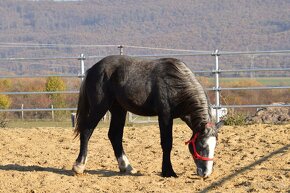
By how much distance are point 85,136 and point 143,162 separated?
1.08 meters

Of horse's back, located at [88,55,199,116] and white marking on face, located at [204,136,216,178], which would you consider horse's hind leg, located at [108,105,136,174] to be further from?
white marking on face, located at [204,136,216,178]

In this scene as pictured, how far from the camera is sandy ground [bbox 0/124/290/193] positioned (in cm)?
877

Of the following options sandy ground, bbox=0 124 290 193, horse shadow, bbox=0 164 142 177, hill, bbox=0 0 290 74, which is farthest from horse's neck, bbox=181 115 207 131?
hill, bbox=0 0 290 74

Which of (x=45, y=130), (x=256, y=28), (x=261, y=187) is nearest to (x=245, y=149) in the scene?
(x=261, y=187)

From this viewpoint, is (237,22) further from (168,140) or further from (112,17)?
(168,140)

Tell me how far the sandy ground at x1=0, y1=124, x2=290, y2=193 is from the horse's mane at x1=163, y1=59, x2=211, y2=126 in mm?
792

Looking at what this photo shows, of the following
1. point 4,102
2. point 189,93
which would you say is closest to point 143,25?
point 4,102

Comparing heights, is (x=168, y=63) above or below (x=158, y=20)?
above

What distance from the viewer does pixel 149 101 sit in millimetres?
9508

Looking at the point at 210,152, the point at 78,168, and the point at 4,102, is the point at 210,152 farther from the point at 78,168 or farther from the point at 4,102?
the point at 4,102

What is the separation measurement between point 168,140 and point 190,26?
11395cm

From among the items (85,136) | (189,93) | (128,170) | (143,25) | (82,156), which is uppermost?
(189,93)

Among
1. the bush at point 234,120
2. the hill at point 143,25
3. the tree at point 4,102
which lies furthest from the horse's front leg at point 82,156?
the hill at point 143,25

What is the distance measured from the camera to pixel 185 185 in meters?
8.75
